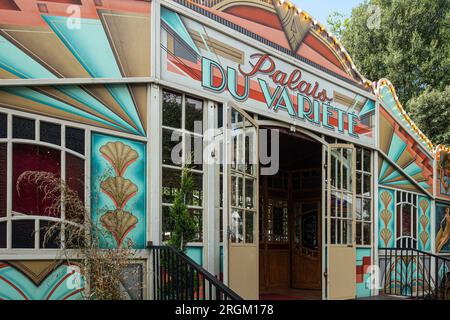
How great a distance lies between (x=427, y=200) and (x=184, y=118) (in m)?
7.30

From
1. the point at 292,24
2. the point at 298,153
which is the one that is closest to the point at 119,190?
the point at 292,24

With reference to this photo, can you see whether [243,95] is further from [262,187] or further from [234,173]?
[262,187]

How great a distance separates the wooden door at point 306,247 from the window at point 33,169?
6.10 m

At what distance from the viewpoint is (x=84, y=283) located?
4785 mm

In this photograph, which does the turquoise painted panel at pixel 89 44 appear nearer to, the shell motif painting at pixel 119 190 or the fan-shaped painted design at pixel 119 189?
the shell motif painting at pixel 119 190

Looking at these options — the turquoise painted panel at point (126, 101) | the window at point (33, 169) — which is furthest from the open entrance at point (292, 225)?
the window at point (33, 169)

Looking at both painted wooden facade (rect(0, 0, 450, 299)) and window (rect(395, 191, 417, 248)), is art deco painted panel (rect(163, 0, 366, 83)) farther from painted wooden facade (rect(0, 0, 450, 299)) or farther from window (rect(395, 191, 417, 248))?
window (rect(395, 191, 417, 248))

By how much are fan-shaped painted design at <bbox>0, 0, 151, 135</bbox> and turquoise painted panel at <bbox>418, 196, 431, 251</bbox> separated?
747 cm

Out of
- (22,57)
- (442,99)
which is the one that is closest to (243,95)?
(22,57)

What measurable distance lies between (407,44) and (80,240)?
1751 centimetres

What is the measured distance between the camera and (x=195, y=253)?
5.76m

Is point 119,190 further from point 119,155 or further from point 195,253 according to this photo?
point 195,253
